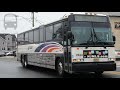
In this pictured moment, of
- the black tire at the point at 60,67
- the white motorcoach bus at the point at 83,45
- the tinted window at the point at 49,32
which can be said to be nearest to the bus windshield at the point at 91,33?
the white motorcoach bus at the point at 83,45

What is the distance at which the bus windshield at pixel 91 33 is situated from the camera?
15.7 m

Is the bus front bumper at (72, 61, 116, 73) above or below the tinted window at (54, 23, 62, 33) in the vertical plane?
below

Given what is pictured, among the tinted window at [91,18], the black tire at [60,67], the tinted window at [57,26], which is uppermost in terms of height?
the tinted window at [91,18]

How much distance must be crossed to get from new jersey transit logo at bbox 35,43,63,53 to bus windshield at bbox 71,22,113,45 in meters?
1.53

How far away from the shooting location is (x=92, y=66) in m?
15.6

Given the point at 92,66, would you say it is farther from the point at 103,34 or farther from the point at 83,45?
the point at 103,34

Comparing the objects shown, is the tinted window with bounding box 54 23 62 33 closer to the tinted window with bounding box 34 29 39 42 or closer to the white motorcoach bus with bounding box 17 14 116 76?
the white motorcoach bus with bounding box 17 14 116 76

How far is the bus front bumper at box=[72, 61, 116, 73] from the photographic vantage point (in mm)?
15352

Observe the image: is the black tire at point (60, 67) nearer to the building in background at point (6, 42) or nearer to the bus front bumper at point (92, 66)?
the bus front bumper at point (92, 66)

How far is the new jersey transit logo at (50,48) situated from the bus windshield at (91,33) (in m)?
1.53

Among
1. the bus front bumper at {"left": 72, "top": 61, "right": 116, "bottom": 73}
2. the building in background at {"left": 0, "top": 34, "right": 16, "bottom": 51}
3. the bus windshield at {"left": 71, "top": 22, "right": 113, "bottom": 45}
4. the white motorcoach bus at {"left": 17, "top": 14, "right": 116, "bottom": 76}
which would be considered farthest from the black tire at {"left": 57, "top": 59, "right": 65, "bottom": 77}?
the building in background at {"left": 0, "top": 34, "right": 16, "bottom": 51}

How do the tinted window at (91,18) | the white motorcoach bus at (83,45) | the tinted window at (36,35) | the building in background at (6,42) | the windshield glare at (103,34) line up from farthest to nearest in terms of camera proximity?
the building in background at (6,42) → the tinted window at (36,35) → the tinted window at (91,18) → the windshield glare at (103,34) → the white motorcoach bus at (83,45)
